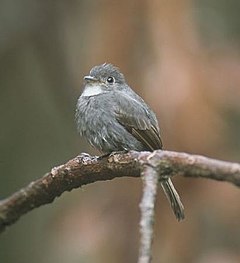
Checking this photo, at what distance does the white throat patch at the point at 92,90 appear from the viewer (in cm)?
398

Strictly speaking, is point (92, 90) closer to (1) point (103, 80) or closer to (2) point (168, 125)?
(1) point (103, 80)

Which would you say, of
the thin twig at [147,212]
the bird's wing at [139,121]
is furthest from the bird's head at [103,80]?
the thin twig at [147,212]

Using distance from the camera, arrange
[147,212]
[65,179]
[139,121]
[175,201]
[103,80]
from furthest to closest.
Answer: [103,80]
[139,121]
[175,201]
[65,179]
[147,212]

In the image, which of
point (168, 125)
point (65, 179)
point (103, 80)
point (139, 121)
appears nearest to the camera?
point (65, 179)

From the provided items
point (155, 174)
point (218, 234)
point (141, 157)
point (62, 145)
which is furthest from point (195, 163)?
point (62, 145)

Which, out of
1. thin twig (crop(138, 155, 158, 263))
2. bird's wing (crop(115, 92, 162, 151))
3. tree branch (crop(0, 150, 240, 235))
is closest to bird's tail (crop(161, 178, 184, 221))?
bird's wing (crop(115, 92, 162, 151))

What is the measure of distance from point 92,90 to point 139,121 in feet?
1.20

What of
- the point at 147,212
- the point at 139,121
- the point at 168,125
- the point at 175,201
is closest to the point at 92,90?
the point at 139,121

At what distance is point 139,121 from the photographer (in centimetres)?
378

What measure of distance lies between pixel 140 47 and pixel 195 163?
9.60 feet

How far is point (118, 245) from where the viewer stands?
479cm

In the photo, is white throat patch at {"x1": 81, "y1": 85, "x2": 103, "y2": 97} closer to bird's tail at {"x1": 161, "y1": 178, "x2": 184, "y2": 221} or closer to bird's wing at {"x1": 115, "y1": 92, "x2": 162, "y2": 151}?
bird's wing at {"x1": 115, "y1": 92, "x2": 162, "y2": 151}

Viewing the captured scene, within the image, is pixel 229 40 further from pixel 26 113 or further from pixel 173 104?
pixel 26 113

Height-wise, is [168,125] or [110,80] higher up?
[168,125]
